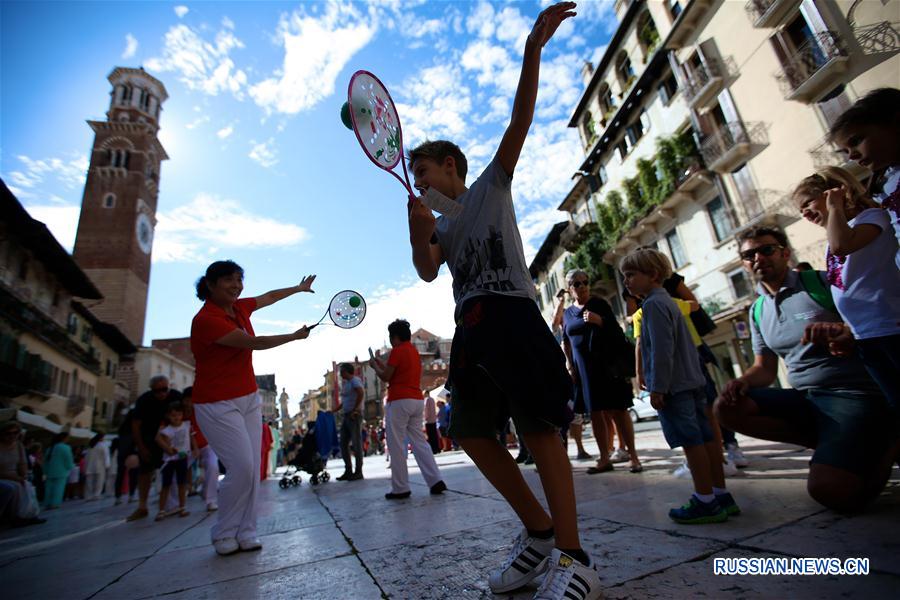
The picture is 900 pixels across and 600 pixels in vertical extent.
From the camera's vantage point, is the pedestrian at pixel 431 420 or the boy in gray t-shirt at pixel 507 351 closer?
the boy in gray t-shirt at pixel 507 351

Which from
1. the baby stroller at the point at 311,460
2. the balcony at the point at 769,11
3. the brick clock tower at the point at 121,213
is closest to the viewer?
the baby stroller at the point at 311,460

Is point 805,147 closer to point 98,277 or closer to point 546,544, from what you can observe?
point 546,544

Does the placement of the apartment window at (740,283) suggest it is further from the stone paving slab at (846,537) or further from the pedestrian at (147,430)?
the pedestrian at (147,430)

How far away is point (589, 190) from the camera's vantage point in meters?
26.9

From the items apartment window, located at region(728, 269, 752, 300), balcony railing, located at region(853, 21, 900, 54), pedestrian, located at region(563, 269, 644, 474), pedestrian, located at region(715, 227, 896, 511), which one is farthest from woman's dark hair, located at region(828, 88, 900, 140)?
apartment window, located at region(728, 269, 752, 300)

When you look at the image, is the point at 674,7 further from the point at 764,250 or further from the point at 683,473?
the point at 683,473

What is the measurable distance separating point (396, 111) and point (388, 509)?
2998 millimetres

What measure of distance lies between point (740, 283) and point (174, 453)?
19800 millimetres

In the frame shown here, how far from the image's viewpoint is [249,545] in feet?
8.84

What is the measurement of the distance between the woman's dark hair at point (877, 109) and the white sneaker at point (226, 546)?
11.9 ft

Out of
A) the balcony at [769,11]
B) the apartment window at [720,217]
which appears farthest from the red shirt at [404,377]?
the balcony at [769,11]

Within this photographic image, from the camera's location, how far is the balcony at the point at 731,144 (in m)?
16.0

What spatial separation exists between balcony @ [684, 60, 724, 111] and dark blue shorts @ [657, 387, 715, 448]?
19.2 meters

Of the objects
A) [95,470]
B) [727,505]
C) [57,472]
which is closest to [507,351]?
[727,505]
